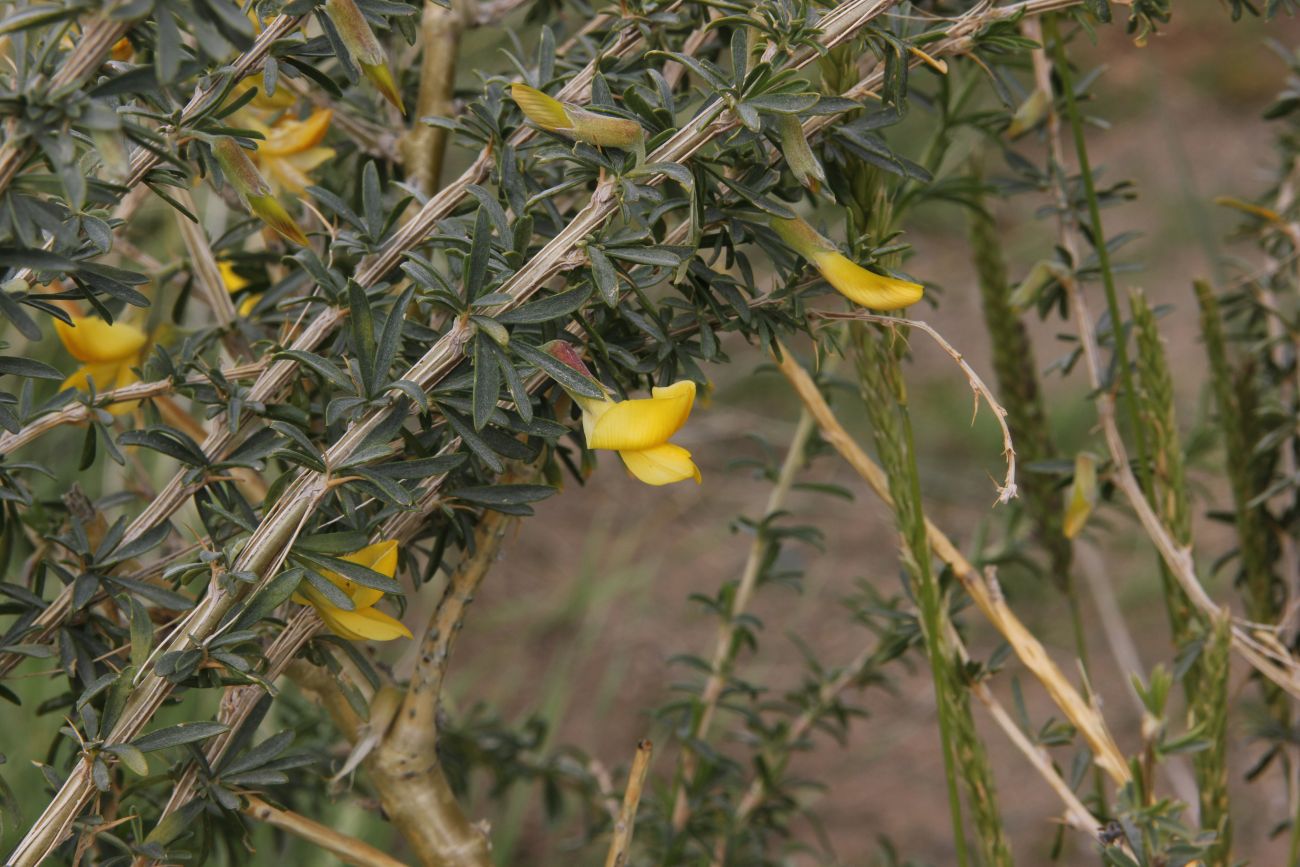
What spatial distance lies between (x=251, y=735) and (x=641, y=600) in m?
1.72

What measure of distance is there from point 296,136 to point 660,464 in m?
0.38

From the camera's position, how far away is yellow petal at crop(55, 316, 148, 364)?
726 millimetres

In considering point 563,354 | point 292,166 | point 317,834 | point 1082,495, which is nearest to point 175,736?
point 317,834

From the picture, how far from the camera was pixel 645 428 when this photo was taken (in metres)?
0.55

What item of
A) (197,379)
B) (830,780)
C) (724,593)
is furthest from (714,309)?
(830,780)

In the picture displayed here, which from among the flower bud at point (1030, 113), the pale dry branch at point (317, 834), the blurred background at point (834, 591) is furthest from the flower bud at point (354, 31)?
the blurred background at point (834, 591)

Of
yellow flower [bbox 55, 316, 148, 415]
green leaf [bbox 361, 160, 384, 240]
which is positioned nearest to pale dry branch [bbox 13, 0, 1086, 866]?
green leaf [bbox 361, 160, 384, 240]

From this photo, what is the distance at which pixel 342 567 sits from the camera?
Answer: 55cm

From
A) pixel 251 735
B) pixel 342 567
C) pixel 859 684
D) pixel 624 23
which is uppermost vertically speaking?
pixel 624 23

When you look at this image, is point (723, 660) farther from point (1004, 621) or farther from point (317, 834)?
point (317, 834)

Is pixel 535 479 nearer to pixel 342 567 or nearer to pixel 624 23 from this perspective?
pixel 342 567

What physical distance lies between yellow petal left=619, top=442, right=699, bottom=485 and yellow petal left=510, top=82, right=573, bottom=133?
0.16m

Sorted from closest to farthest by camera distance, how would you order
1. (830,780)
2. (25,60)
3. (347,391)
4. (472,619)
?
(25,60)
(347,391)
(830,780)
(472,619)

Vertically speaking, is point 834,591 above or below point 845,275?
below
